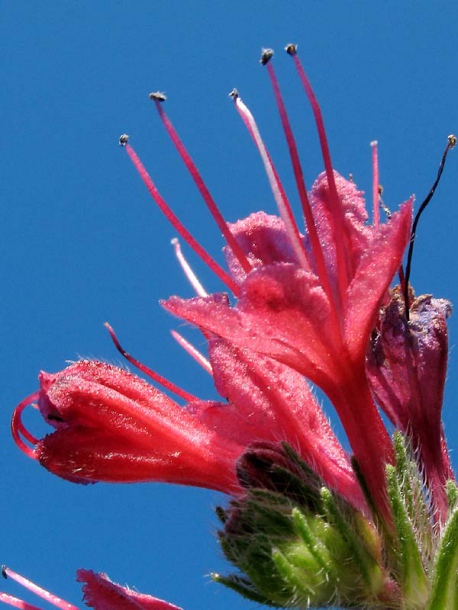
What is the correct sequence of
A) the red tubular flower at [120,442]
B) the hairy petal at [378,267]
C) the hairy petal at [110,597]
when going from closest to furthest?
the hairy petal at [378,267], the red tubular flower at [120,442], the hairy petal at [110,597]

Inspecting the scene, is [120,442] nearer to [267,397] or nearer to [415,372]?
[267,397]

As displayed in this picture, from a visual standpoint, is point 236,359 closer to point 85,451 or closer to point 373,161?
point 85,451

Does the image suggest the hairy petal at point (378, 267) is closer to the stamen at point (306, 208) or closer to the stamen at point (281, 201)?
the stamen at point (306, 208)

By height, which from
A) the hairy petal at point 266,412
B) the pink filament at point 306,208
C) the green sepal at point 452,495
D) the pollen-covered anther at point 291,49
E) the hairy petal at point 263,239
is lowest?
the green sepal at point 452,495

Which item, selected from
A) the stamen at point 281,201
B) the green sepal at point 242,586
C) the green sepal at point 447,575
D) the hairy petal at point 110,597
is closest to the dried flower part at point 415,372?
the stamen at point 281,201

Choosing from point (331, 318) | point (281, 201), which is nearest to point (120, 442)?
point (331, 318)
